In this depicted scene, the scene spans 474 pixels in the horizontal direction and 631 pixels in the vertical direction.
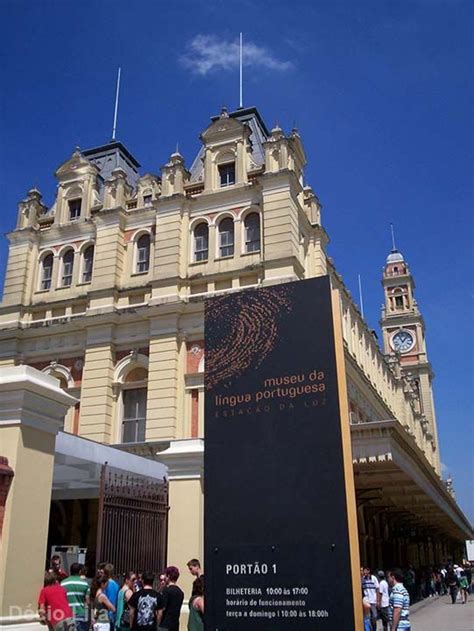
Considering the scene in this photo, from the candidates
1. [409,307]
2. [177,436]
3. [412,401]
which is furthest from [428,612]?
[409,307]

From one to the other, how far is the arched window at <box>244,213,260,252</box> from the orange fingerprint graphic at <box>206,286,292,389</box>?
18417mm

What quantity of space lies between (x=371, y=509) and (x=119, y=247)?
54.1 ft

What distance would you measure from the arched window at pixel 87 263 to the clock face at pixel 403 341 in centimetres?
5357

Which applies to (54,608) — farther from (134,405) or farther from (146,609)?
(134,405)

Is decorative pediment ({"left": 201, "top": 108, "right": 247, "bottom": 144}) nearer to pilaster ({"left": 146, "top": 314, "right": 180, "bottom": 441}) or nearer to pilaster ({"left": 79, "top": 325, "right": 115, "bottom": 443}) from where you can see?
pilaster ({"left": 146, "top": 314, "right": 180, "bottom": 441})

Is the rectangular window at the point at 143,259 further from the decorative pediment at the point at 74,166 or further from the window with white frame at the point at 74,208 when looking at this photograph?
the decorative pediment at the point at 74,166

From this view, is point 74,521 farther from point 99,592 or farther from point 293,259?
point 99,592

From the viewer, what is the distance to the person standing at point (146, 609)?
7863 mm

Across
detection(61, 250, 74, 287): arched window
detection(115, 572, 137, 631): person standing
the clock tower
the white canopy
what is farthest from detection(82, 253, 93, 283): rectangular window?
the clock tower

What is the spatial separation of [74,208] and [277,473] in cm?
2646

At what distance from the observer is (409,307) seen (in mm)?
76750

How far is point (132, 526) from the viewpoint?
11531 millimetres

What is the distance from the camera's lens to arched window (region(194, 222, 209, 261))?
2531 centimetres

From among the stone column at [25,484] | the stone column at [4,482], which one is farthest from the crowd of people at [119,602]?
the stone column at [4,482]
